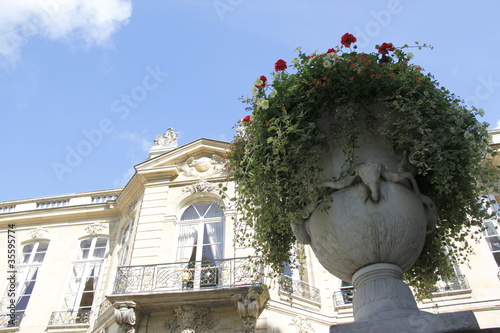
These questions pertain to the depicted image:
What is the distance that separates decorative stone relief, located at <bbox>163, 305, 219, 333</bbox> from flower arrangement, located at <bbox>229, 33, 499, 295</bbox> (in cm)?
561

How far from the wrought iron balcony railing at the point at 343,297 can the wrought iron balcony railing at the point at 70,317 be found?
20.7ft

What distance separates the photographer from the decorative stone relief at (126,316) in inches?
336

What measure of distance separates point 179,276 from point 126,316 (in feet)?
4.46

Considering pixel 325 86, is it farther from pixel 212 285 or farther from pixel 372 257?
pixel 212 285

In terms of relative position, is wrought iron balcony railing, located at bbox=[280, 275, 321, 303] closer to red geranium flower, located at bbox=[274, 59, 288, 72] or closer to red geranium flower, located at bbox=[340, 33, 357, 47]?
red geranium flower, located at bbox=[274, 59, 288, 72]

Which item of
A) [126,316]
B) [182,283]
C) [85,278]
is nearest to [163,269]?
[182,283]

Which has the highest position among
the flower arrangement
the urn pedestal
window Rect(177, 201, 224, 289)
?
window Rect(177, 201, 224, 289)

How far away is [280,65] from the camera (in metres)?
3.56

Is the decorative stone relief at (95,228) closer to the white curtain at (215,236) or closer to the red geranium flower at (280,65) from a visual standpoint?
the white curtain at (215,236)

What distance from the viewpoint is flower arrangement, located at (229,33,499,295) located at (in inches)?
116

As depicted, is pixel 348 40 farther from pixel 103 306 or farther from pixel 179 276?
pixel 103 306

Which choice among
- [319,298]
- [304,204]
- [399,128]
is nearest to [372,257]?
Answer: [304,204]

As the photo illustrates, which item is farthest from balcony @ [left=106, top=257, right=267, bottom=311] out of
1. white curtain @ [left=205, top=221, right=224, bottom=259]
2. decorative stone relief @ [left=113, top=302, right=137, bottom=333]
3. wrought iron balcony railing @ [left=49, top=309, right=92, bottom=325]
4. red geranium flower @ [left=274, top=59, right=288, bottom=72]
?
red geranium flower @ [left=274, top=59, right=288, bottom=72]

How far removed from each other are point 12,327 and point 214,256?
6096mm
